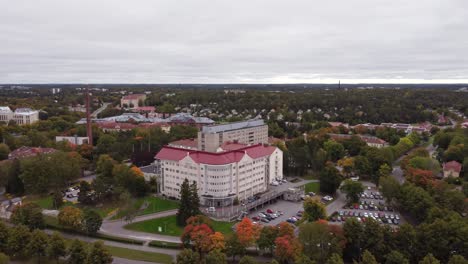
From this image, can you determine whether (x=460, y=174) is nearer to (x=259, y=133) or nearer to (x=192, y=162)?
(x=259, y=133)

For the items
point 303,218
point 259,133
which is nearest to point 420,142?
point 259,133

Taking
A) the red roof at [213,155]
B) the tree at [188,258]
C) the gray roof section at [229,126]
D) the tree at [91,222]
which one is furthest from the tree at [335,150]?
the tree at [188,258]

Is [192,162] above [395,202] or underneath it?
above

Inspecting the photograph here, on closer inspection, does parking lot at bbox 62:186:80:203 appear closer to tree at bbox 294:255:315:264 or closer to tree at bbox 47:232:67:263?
tree at bbox 47:232:67:263

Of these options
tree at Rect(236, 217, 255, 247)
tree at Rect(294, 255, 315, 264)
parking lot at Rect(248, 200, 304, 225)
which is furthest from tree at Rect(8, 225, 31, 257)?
parking lot at Rect(248, 200, 304, 225)

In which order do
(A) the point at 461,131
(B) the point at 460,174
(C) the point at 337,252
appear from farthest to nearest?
(A) the point at 461,131
(B) the point at 460,174
(C) the point at 337,252
